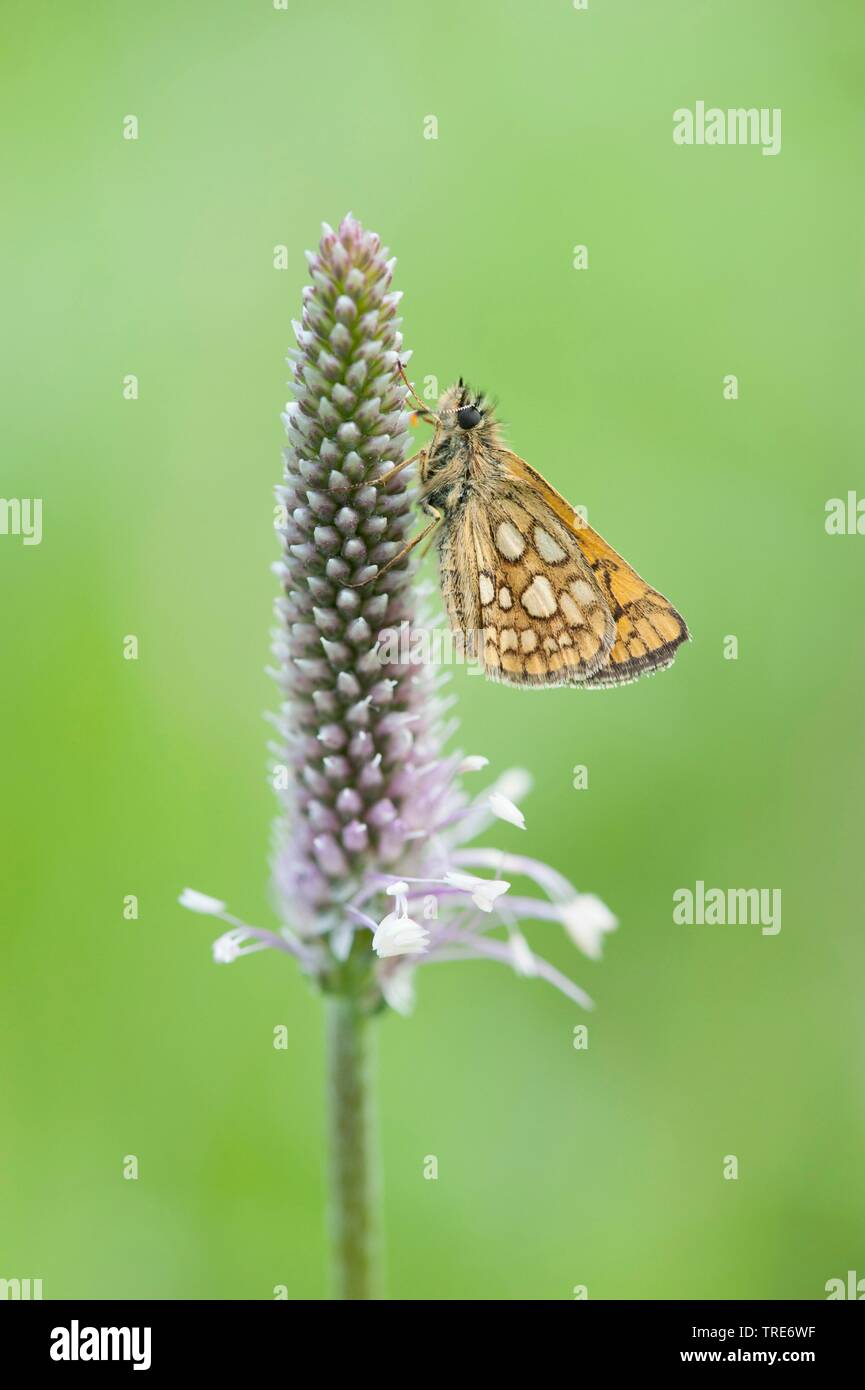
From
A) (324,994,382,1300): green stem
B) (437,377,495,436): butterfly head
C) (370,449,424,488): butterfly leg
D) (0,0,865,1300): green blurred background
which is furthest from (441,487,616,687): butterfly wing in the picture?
(0,0,865,1300): green blurred background

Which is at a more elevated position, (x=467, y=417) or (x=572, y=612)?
(x=467, y=417)

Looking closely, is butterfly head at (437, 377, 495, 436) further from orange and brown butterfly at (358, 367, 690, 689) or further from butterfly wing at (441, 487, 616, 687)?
butterfly wing at (441, 487, 616, 687)

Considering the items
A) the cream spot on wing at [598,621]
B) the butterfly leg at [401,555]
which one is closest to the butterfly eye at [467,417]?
the butterfly leg at [401,555]

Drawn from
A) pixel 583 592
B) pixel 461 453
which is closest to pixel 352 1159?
pixel 583 592

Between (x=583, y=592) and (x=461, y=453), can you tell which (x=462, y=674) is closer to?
(x=583, y=592)

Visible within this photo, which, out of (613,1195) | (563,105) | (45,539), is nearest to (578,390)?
(563,105)

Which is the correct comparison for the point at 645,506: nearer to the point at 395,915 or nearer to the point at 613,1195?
the point at 613,1195
